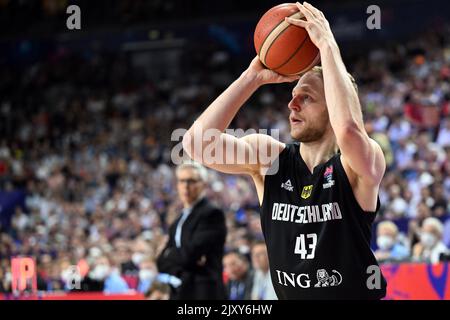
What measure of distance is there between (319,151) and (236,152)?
0.44 metres

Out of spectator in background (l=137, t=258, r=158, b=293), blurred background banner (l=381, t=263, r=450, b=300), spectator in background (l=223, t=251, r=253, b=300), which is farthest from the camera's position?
spectator in background (l=137, t=258, r=158, b=293)

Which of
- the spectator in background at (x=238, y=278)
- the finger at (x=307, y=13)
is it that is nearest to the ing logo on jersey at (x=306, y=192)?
the finger at (x=307, y=13)

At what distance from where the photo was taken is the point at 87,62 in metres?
23.9

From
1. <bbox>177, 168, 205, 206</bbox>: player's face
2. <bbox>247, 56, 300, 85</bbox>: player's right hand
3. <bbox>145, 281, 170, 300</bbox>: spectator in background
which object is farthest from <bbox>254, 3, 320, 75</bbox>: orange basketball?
<bbox>145, 281, 170, 300</bbox>: spectator in background

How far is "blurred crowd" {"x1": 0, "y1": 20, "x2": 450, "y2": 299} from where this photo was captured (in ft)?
36.2

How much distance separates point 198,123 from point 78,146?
675 inches

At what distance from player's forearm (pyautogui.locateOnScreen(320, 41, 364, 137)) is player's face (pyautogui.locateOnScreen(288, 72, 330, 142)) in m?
0.35

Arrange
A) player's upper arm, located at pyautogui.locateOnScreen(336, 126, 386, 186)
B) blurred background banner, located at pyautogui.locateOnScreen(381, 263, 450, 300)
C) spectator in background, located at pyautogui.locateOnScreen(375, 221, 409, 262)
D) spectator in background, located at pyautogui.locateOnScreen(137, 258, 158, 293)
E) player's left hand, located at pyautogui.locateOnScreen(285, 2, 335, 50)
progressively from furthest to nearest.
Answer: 1. spectator in background, located at pyautogui.locateOnScreen(137, 258, 158, 293)
2. spectator in background, located at pyautogui.locateOnScreen(375, 221, 409, 262)
3. blurred background banner, located at pyautogui.locateOnScreen(381, 263, 450, 300)
4. player's left hand, located at pyautogui.locateOnScreen(285, 2, 335, 50)
5. player's upper arm, located at pyautogui.locateOnScreen(336, 126, 386, 186)

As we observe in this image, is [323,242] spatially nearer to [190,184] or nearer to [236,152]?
[236,152]

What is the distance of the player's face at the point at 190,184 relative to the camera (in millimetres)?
7066

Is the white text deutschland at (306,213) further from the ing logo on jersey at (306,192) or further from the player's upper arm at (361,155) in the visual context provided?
the player's upper arm at (361,155)

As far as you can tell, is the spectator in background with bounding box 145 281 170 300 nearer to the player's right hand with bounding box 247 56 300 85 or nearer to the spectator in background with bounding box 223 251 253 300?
the spectator in background with bounding box 223 251 253 300
